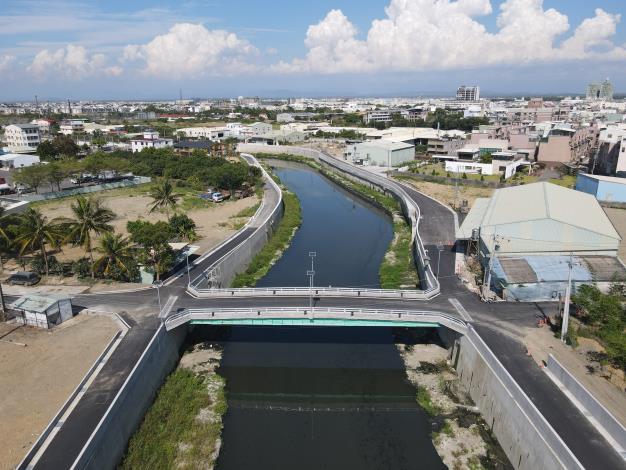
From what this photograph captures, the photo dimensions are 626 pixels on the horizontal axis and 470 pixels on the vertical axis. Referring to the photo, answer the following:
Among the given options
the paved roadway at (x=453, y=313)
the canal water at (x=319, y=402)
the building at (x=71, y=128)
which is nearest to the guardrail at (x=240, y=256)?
the paved roadway at (x=453, y=313)

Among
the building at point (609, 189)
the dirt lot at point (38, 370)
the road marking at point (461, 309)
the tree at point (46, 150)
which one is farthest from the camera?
the tree at point (46, 150)

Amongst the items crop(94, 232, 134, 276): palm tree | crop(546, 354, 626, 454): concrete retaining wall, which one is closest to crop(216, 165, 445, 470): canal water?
crop(546, 354, 626, 454): concrete retaining wall

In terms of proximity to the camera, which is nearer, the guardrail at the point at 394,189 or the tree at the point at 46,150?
the guardrail at the point at 394,189

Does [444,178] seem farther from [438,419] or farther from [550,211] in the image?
[438,419]

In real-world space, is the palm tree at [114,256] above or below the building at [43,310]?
above

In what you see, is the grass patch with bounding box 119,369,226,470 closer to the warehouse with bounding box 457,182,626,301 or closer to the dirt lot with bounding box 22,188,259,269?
the dirt lot with bounding box 22,188,259,269

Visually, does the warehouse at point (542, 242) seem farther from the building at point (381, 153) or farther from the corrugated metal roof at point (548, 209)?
the building at point (381, 153)

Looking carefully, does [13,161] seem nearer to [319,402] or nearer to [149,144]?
[149,144]
